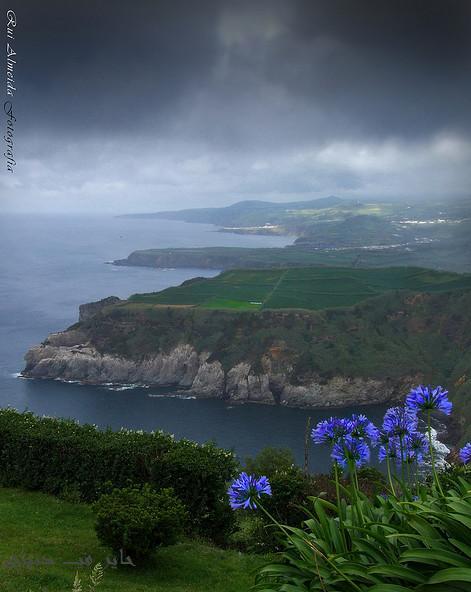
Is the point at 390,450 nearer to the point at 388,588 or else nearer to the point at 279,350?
the point at 388,588

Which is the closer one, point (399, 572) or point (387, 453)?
point (399, 572)

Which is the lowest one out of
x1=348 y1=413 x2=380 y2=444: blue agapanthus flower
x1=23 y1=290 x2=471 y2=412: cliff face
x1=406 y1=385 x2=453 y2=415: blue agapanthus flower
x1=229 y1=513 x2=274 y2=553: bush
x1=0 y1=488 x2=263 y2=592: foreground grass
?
x1=23 y1=290 x2=471 y2=412: cliff face

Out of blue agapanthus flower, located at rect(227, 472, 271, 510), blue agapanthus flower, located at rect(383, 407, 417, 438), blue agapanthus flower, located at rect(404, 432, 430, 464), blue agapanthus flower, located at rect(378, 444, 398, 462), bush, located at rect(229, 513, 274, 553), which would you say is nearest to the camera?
blue agapanthus flower, located at rect(227, 472, 271, 510)

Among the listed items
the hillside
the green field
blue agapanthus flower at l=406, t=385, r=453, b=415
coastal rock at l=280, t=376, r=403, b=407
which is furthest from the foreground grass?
the green field

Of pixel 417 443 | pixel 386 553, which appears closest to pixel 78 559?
pixel 417 443

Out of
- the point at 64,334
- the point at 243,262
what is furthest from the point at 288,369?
the point at 243,262

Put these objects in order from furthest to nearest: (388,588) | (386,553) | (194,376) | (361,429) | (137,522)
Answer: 1. (194,376)
2. (137,522)
3. (361,429)
4. (386,553)
5. (388,588)

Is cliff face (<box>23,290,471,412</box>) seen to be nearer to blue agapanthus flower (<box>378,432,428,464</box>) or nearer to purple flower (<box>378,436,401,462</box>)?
purple flower (<box>378,436,401,462</box>)
